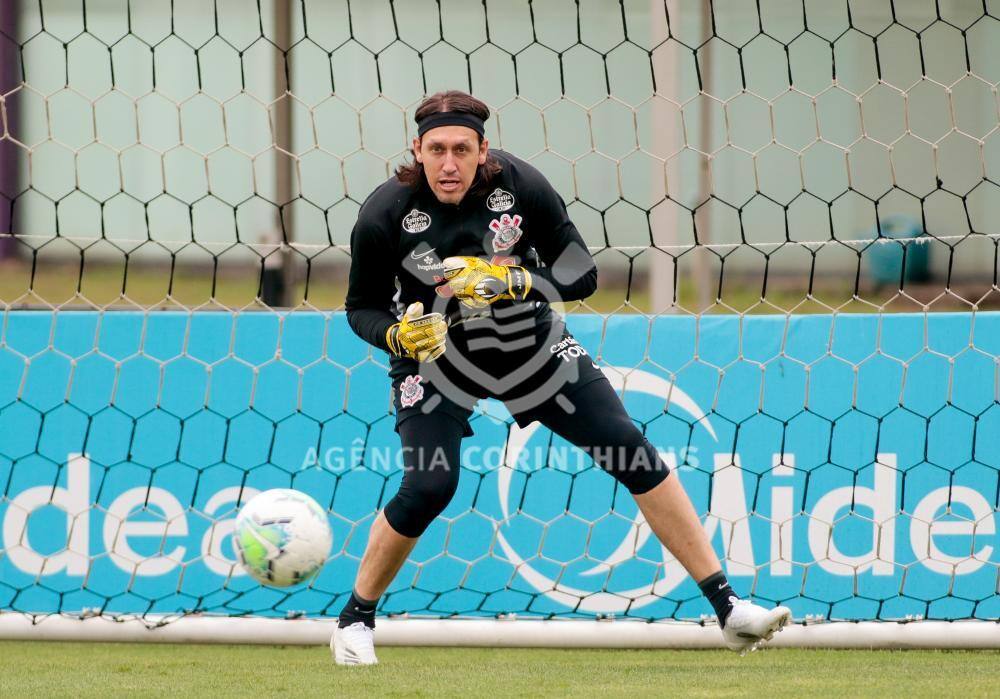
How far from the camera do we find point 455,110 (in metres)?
4.15

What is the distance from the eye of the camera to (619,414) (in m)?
4.25

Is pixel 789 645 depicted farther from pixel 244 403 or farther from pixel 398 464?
pixel 244 403

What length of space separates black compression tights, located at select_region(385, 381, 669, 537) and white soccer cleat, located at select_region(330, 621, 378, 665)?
36 centimetres

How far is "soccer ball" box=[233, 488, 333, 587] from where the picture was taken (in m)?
4.18

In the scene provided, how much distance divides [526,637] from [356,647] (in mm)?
670

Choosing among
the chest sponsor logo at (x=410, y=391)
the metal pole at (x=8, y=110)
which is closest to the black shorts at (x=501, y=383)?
the chest sponsor logo at (x=410, y=391)

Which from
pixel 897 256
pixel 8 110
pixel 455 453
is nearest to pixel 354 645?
pixel 455 453

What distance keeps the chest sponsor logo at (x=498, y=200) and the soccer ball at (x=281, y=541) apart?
1.07 metres

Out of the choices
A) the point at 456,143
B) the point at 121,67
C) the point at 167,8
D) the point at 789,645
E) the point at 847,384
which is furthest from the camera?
the point at 121,67

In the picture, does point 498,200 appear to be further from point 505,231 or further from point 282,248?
point 282,248

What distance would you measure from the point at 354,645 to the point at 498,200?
1.42m

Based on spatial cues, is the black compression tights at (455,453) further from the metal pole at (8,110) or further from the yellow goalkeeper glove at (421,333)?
the metal pole at (8,110)

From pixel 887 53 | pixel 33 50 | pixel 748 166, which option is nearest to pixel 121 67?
pixel 33 50

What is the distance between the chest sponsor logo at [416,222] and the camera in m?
4.24
